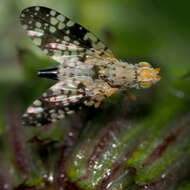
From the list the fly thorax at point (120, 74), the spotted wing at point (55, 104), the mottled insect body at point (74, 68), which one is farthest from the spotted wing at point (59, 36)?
the spotted wing at point (55, 104)

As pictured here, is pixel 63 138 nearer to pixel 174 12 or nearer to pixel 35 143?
pixel 35 143

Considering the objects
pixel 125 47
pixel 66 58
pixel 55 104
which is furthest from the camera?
pixel 125 47

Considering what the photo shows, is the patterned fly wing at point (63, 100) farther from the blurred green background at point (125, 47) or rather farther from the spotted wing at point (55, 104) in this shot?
the blurred green background at point (125, 47)

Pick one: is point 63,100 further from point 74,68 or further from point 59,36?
point 59,36

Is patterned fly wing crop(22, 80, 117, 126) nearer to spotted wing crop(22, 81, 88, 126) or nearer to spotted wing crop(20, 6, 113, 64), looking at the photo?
spotted wing crop(22, 81, 88, 126)

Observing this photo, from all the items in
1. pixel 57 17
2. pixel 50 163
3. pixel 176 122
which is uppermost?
pixel 57 17

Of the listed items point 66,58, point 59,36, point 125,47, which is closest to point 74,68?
point 66,58

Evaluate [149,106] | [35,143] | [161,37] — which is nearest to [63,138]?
[35,143]
